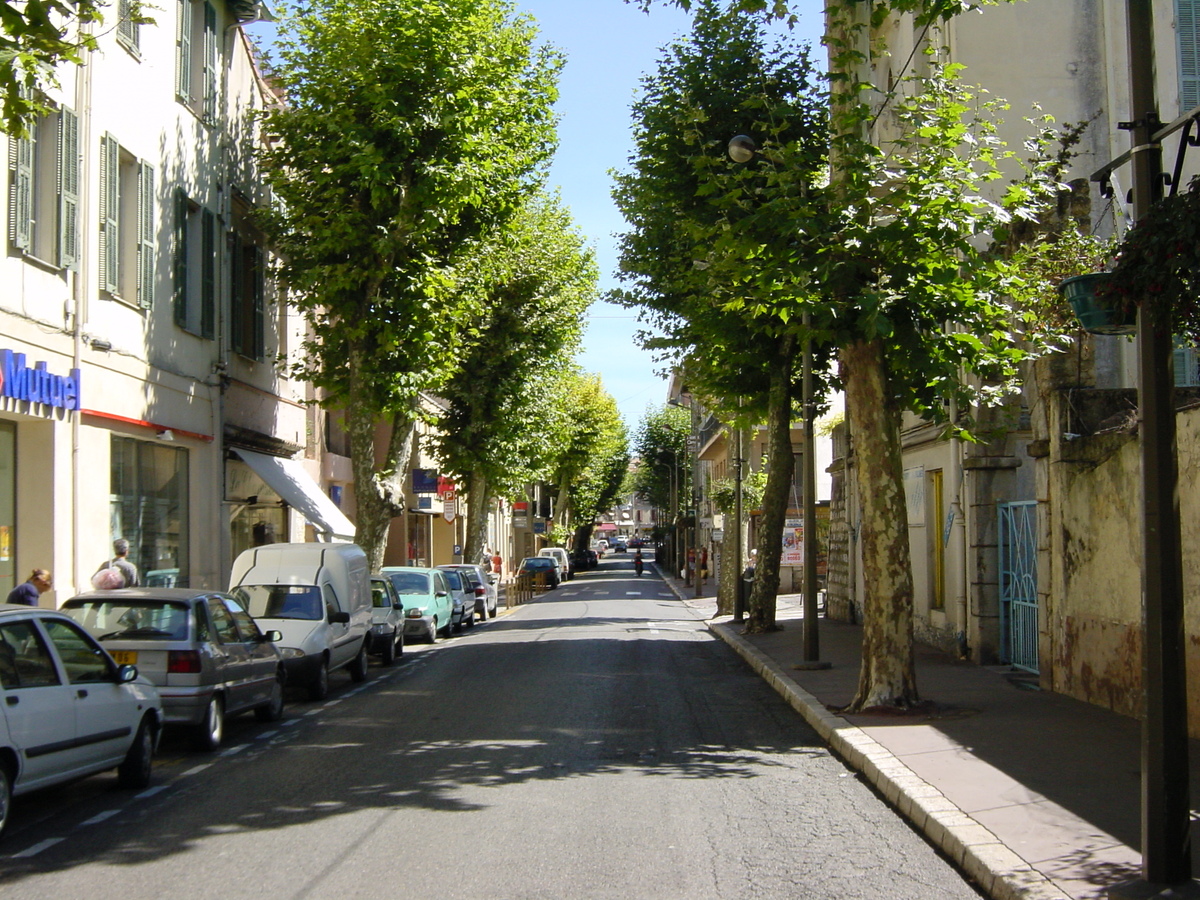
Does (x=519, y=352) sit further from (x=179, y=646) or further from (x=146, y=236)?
(x=179, y=646)

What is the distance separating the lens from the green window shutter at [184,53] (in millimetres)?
20953

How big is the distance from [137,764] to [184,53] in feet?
51.1

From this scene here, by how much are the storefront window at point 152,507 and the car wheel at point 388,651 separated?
3686 millimetres

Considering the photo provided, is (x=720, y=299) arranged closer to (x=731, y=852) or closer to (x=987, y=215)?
(x=987, y=215)

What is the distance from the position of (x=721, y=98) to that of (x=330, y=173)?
729cm

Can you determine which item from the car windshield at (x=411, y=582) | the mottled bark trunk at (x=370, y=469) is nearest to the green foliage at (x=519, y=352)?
the mottled bark trunk at (x=370, y=469)

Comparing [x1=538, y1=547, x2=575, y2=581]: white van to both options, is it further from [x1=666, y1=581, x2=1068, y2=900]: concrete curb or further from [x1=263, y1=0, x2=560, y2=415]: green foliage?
[x1=666, y1=581, x2=1068, y2=900]: concrete curb

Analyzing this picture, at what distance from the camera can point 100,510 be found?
17.4m

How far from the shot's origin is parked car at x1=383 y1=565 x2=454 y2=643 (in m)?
25.0

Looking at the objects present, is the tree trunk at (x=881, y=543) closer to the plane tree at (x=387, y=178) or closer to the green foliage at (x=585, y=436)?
the plane tree at (x=387, y=178)

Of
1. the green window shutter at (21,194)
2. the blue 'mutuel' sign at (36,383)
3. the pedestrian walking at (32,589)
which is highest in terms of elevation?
the green window shutter at (21,194)

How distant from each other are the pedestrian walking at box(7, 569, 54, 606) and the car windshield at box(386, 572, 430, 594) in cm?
1120

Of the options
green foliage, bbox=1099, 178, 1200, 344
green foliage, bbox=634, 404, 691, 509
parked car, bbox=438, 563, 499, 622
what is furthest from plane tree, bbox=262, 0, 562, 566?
green foliage, bbox=634, 404, 691, 509

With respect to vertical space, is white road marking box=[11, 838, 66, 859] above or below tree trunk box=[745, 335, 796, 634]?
below
